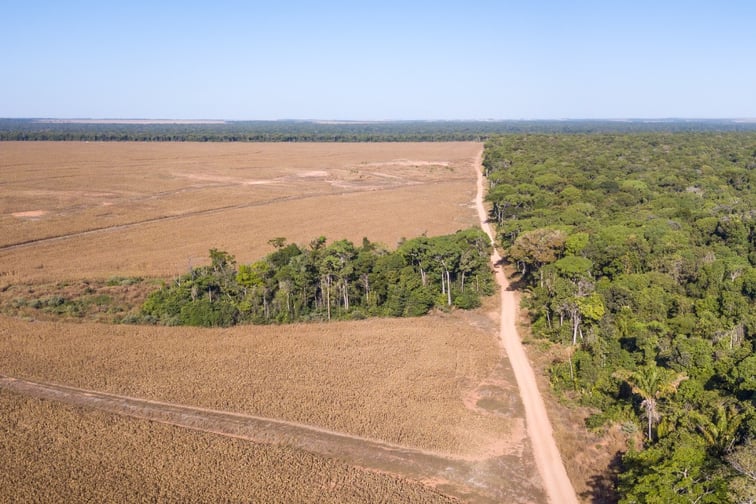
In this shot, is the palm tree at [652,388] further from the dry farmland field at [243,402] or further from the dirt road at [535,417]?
the dry farmland field at [243,402]

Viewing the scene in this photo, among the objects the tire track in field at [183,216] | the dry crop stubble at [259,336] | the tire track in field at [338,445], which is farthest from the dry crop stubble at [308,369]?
the tire track in field at [183,216]

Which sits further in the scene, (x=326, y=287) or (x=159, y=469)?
(x=326, y=287)

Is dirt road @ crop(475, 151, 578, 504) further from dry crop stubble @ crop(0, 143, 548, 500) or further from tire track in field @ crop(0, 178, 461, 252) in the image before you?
tire track in field @ crop(0, 178, 461, 252)

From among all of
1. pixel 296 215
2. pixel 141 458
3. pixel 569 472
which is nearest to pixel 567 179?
pixel 296 215

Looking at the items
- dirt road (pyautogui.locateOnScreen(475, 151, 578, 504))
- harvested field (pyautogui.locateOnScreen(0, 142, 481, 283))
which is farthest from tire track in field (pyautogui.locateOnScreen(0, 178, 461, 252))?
dirt road (pyautogui.locateOnScreen(475, 151, 578, 504))

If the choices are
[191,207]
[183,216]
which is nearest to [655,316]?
Result: [183,216]

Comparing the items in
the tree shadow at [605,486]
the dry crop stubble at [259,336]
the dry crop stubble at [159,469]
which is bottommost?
the tree shadow at [605,486]

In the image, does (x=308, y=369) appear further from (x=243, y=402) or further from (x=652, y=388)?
(x=652, y=388)

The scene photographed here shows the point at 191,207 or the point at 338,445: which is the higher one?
the point at 191,207
